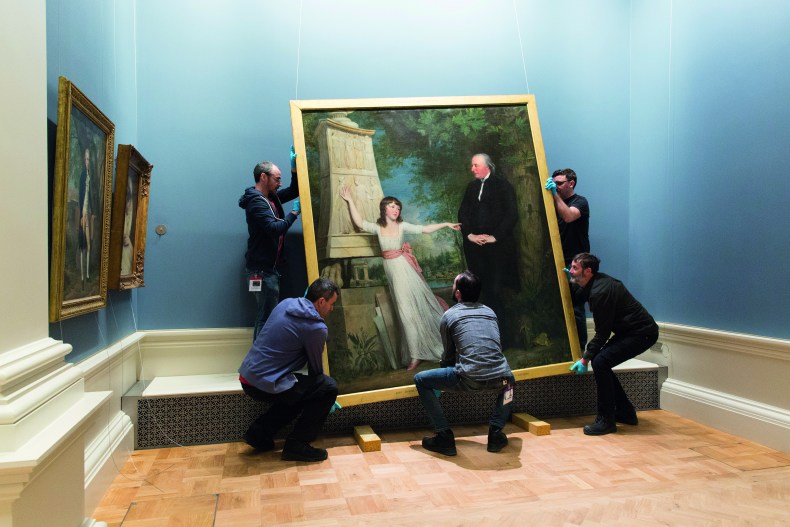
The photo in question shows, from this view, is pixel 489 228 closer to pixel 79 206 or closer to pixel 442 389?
pixel 442 389

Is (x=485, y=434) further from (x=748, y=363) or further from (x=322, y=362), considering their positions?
(x=748, y=363)

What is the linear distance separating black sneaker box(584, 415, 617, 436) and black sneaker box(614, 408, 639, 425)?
10.2 inches

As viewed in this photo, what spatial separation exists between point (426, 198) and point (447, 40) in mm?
1917

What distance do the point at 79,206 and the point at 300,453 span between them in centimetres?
226

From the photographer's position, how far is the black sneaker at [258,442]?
15.8ft

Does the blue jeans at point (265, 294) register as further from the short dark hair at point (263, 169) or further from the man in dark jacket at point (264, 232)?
the short dark hair at point (263, 169)

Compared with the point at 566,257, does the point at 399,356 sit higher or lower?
lower

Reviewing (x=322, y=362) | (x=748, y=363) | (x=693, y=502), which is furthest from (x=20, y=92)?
(x=748, y=363)

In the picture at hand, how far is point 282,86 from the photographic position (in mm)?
6082

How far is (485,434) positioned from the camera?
5312 millimetres

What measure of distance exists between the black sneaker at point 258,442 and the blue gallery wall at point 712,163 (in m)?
3.94

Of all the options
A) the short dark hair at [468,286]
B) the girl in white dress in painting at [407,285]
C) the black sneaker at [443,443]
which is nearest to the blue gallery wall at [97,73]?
the girl in white dress in painting at [407,285]

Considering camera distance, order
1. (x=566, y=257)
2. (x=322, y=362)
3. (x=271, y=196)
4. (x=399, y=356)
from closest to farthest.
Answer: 1. (x=322, y=362)
2. (x=399, y=356)
3. (x=271, y=196)
4. (x=566, y=257)

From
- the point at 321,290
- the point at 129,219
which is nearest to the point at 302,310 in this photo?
the point at 321,290
